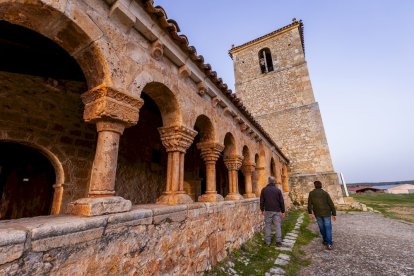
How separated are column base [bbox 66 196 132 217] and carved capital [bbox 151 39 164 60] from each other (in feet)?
6.68

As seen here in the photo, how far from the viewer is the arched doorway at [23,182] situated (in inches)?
162

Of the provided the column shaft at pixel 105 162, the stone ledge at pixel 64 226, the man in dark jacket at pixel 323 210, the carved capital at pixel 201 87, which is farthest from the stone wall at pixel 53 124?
the man in dark jacket at pixel 323 210

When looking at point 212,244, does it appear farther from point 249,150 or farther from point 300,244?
point 249,150

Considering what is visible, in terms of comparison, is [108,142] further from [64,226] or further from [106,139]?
[64,226]

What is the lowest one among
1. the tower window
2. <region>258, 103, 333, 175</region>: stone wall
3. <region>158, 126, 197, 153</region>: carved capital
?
<region>158, 126, 197, 153</region>: carved capital

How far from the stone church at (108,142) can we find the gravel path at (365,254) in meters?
1.56

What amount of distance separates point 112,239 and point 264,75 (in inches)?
674

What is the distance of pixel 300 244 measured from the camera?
5.12m

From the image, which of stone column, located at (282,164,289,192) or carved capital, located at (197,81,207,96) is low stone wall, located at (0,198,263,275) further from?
stone column, located at (282,164,289,192)

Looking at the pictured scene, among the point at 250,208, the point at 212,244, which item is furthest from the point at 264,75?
the point at 212,244

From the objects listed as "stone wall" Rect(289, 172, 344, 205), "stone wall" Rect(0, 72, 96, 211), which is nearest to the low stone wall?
"stone wall" Rect(0, 72, 96, 211)

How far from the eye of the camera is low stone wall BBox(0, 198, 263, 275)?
1.43 metres

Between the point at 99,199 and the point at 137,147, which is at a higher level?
the point at 137,147

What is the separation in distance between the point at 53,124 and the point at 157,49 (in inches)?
100
